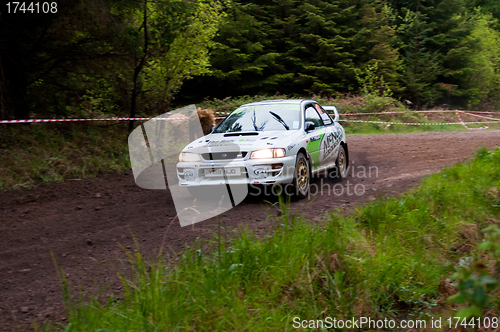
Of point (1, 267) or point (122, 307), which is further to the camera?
point (1, 267)

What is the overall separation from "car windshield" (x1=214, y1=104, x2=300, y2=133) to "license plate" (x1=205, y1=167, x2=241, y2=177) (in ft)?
3.90

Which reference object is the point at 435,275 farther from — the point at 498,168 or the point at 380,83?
the point at 380,83

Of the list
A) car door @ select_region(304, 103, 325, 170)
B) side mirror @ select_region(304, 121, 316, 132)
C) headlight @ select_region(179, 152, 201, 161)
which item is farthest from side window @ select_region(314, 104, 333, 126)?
headlight @ select_region(179, 152, 201, 161)

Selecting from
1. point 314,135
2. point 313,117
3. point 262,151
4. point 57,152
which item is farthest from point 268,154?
point 57,152

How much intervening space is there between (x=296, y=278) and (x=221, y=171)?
3.13 m

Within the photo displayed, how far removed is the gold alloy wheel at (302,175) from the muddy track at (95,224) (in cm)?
32

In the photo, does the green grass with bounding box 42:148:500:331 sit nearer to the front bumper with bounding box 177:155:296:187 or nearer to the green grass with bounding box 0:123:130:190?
the front bumper with bounding box 177:155:296:187

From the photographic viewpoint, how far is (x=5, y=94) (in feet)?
35.7

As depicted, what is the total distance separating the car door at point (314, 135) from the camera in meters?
7.99

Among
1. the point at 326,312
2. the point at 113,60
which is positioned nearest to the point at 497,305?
the point at 326,312

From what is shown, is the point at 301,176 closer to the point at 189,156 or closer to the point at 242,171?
the point at 242,171

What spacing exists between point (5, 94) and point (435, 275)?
1055 centimetres

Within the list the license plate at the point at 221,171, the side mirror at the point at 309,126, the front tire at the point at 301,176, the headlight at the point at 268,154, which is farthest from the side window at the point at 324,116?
the license plate at the point at 221,171

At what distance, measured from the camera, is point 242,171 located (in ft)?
22.9
